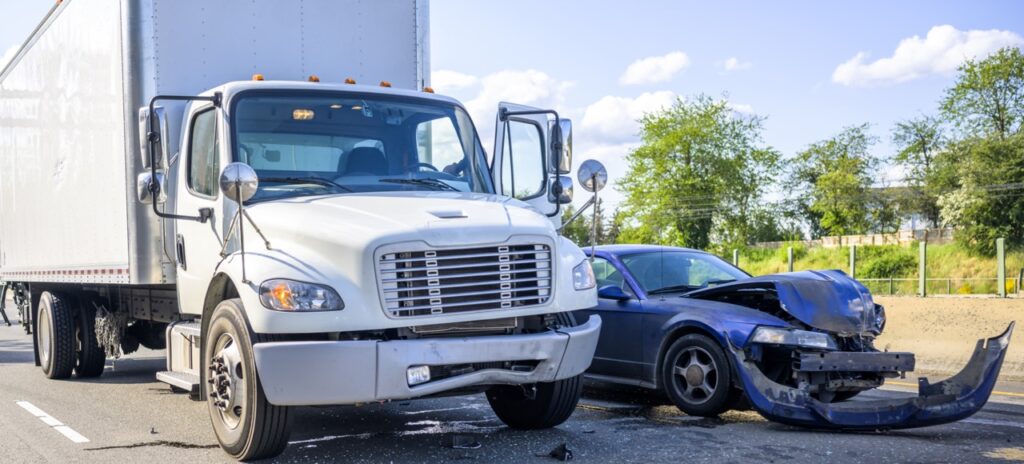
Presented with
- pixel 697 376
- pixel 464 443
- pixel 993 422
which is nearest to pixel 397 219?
pixel 464 443

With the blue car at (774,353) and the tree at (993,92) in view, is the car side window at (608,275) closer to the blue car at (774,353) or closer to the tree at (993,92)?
the blue car at (774,353)

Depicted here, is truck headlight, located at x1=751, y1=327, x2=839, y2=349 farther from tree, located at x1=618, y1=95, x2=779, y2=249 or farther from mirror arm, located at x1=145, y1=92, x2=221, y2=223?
tree, located at x1=618, y1=95, x2=779, y2=249

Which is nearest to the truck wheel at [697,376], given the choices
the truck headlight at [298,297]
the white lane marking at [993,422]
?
the white lane marking at [993,422]

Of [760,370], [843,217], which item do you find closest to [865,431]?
[760,370]

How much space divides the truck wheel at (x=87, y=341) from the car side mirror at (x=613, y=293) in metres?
5.86

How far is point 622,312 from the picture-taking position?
9047mm

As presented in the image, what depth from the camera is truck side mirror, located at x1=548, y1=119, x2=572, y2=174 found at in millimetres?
7934

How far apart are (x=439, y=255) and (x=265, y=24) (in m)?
3.74

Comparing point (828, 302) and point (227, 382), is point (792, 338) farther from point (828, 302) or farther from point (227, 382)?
point (227, 382)

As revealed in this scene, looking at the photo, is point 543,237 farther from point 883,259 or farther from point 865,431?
point 883,259

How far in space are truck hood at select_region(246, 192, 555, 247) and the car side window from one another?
8.05ft

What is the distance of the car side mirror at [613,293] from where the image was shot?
906cm

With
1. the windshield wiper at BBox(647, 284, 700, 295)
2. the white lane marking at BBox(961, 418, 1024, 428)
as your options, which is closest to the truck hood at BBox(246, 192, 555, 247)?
the windshield wiper at BBox(647, 284, 700, 295)

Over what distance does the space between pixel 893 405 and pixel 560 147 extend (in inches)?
119
